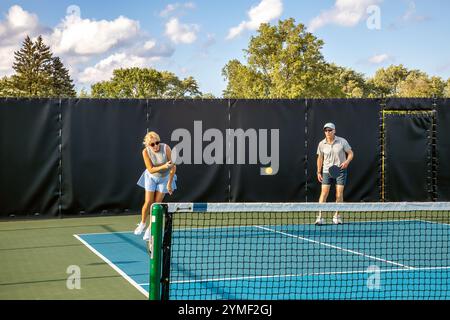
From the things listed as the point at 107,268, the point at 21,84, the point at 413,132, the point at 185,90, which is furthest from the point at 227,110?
the point at 185,90

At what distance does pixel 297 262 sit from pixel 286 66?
38.6 metres

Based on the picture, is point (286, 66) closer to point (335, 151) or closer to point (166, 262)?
point (335, 151)

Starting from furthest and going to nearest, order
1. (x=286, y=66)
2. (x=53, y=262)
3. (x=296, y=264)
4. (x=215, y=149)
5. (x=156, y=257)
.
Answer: (x=286, y=66) → (x=215, y=149) → (x=53, y=262) → (x=296, y=264) → (x=156, y=257)

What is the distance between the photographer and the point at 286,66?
45.3m

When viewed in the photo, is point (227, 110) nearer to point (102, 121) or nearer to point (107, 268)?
point (102, 121)

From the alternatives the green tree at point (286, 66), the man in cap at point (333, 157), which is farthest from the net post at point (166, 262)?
the green tree at point (286, 66)

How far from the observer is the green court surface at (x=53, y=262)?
251 inches

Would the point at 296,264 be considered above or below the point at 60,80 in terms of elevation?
below

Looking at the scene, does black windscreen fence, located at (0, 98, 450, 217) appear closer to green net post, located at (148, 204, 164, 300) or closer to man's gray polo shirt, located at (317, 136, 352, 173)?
man's gray polo shirt, located at (317, 136, 352, 173)

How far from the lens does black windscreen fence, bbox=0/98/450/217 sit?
41.2ft

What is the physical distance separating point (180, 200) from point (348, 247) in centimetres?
523

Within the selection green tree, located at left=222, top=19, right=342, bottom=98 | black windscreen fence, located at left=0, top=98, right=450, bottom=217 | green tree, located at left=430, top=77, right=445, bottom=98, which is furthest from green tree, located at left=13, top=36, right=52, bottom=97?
black windscreen fence, located at left=0, top=98, right=450, bottom=217

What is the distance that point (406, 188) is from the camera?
14.0 meters

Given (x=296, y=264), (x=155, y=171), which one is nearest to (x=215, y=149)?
(x=155, y=171)
